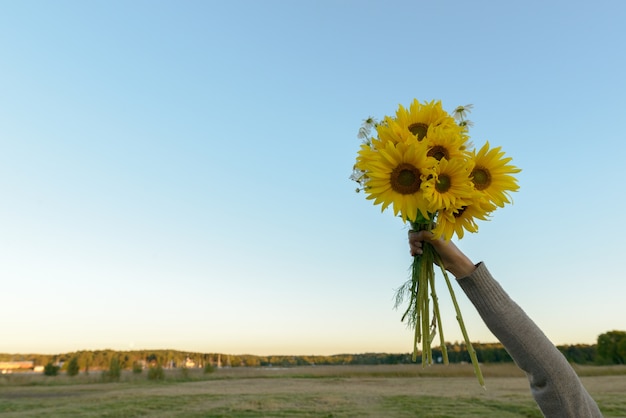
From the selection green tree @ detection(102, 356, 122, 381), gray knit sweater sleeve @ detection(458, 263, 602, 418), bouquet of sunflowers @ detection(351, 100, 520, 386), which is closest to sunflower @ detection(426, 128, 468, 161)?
bouquet of sunflowers @ detection(351, 100, 520, 386)

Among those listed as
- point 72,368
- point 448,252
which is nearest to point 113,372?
point 72,368

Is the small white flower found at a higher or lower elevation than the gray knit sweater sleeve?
higher

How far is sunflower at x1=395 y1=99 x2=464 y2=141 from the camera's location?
4.72 feet

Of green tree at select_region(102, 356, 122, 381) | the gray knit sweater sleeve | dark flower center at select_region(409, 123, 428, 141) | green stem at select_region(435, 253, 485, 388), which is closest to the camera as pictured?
green stem at select_region(435, 253, 485, 388)

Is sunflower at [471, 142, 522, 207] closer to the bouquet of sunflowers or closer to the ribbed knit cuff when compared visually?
the bouquet of sunflowers

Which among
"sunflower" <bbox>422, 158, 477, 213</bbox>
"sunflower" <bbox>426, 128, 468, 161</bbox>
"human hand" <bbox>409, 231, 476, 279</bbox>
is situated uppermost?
"sunflower" <bbox>426, 128, 468, 161</bbox>

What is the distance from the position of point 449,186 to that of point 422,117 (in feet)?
0.86

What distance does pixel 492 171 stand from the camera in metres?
1.42

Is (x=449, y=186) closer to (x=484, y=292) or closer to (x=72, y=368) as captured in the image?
(x=484, y=292)

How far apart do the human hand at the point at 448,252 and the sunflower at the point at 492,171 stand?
8.1 inches

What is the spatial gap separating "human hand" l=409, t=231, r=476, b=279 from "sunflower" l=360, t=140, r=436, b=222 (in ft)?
0.22

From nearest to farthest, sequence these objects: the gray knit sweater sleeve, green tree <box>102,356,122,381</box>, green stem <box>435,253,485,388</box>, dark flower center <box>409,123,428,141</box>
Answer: green stem <box>435,253,485,388</box>
the gray knit sweater sleeve
dark flower center <box>409,123,428,141</box>
green tree <box>102,356,122,381</box>

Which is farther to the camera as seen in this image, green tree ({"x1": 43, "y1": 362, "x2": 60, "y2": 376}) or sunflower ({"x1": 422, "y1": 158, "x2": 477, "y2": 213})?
green tree ({"x1": 43, "y1": 362, "x2": 60, "y2": 376})

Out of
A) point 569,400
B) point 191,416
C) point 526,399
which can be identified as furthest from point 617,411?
point 569,400
